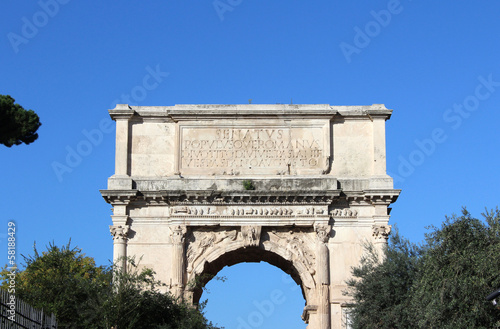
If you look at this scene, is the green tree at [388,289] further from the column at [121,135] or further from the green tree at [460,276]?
the column at [121,135]

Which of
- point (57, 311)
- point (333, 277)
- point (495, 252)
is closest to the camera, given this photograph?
point (495, 252)

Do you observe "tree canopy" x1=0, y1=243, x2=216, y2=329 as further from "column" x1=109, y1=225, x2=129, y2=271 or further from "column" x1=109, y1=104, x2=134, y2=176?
"column" x1=109, y1=104, x2=134, y2=176

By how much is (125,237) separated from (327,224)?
19.2ft

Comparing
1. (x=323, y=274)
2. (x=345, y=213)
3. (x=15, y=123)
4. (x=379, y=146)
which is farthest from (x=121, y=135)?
(x=379, y=146)

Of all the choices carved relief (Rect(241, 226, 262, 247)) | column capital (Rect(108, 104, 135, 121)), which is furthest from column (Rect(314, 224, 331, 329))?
column capital (Rect(108, 104, 135, 121))

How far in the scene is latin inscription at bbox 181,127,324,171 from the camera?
83.5 ft

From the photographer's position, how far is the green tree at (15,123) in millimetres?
22125

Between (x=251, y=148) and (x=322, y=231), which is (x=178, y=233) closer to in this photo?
(x=251, y=148)

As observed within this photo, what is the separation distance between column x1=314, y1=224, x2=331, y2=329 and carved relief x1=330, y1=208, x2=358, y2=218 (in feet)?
1.78

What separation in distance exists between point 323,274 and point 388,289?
2938 mm

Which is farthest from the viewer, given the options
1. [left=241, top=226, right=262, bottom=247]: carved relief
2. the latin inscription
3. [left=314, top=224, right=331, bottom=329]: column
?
the latin inscription

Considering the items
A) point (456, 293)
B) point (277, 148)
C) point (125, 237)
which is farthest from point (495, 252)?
point (125, 237)

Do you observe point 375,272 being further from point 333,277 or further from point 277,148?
point 277,148

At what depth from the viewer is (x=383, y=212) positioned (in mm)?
24906
